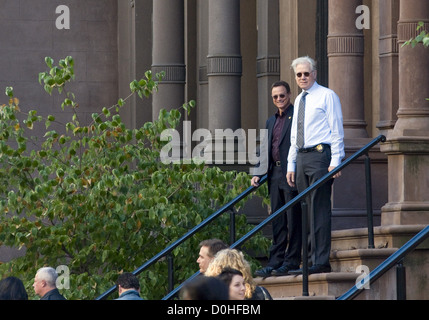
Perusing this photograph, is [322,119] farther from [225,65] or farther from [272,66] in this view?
[272,66]

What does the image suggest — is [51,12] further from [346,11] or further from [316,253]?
[316,253]

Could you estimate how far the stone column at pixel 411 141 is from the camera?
10672 mm

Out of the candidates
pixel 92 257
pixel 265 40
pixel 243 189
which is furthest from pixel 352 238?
pixel 265 40

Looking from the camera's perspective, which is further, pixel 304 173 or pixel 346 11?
pixel 346 11

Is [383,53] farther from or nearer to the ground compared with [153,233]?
farther from the ground

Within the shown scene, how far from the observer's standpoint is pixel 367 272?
10.1 meters

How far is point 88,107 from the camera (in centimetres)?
2197

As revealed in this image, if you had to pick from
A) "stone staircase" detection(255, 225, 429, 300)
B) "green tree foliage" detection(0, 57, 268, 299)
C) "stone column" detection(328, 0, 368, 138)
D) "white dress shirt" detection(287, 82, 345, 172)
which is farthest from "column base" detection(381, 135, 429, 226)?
"green tree foliage" detection(0, 57, 268, 299)

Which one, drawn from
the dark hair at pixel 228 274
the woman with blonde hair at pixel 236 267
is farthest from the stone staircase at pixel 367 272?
the dark hair at pixel 228 274

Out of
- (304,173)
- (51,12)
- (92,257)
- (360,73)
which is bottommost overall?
(92,257)

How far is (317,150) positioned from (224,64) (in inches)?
205

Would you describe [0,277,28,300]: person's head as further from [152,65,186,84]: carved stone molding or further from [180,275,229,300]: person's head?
[152,65,186,84]: carved stone molding

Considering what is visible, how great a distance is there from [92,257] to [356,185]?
9.31ft

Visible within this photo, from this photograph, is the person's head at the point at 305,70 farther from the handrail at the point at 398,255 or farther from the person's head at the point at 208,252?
the handrail at the point at 398,255
